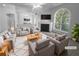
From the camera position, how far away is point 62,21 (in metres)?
2.02

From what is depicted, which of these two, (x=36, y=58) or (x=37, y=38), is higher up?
(x=37, y=38)

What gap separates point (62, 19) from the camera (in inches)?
79.1

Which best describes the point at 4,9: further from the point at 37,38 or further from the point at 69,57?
the point at 69,57

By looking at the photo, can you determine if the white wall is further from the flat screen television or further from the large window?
the large window

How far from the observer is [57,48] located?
2004 mm

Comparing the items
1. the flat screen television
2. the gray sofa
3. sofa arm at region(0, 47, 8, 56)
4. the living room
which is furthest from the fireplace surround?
sofa arm at region(0, 47, 8, 56)

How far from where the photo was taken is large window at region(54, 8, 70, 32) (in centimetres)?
197

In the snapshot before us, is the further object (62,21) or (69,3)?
(62,21)

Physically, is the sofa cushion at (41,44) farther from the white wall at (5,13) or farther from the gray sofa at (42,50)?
the white wall at (5,13)

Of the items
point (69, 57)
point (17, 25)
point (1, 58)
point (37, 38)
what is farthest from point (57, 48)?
point (1, 58)

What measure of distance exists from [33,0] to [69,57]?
44.0 inches

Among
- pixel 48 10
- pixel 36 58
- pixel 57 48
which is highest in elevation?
pixel 48 10

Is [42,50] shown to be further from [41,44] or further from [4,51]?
[4,51]

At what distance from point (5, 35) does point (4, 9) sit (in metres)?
0.42
